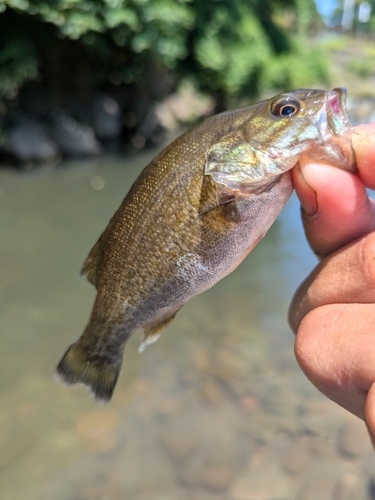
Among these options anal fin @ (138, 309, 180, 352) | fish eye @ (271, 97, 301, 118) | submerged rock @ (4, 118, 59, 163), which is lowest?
submerged rock @ (4, 118, 59, 163)

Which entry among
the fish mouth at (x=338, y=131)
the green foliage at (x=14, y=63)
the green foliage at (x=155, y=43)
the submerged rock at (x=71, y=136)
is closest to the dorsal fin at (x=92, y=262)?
the fish mouth at (x=338, y=131)

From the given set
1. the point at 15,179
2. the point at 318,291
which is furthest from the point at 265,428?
the point at 15,179

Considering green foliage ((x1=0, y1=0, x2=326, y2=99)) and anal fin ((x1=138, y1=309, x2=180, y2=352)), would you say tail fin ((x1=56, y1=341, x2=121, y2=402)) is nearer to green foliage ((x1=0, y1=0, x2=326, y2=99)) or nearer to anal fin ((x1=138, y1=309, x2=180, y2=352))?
anal fin ((x1=138, y1=309, x2=180, y2=352))

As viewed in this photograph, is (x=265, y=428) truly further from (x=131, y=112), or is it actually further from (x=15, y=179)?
(x=131, y=112)

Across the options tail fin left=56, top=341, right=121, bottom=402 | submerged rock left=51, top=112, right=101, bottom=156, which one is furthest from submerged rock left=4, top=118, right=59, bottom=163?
tail fin left=56, top=341, right=121, bottom=402

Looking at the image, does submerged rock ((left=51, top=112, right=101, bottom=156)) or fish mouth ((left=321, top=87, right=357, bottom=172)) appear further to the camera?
submerged rock ((left=51, top=112, right=101, bottom=156))

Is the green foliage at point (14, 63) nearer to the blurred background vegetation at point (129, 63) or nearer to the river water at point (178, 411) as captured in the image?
the blurred background vegetation at point (129, 63)

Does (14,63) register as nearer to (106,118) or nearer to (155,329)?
(106,118)
